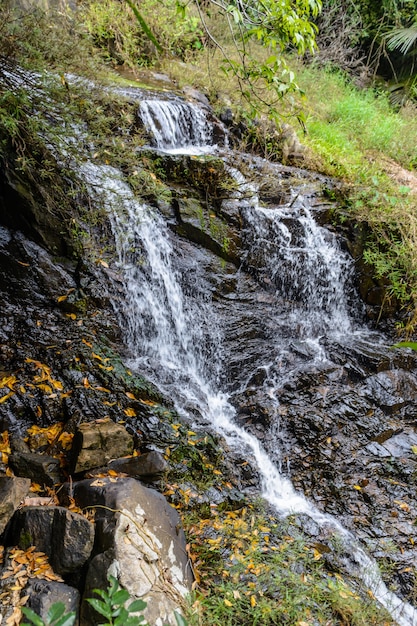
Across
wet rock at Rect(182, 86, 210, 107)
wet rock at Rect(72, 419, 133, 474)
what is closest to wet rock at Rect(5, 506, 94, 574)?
wet rock at Rect(72, 419, 133, 474)

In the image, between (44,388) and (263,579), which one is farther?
(44,388)

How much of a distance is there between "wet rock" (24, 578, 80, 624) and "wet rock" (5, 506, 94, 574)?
13 cm

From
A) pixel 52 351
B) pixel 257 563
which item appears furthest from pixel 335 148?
pixel 257 563

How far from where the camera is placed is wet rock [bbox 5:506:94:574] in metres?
2.56

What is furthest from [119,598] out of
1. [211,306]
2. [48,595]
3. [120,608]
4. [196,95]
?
[196,95]

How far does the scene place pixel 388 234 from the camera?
641 centimetres

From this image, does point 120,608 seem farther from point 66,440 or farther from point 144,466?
point 66,440

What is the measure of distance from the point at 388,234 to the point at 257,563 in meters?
5.06

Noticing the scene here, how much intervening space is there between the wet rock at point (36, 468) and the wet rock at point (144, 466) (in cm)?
44

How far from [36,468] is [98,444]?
1.64 feet

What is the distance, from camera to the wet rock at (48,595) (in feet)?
7.57

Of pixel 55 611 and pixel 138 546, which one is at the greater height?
pixel 55 611

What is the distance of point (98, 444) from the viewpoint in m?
3.53

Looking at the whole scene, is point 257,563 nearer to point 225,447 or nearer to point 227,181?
point 225,447
